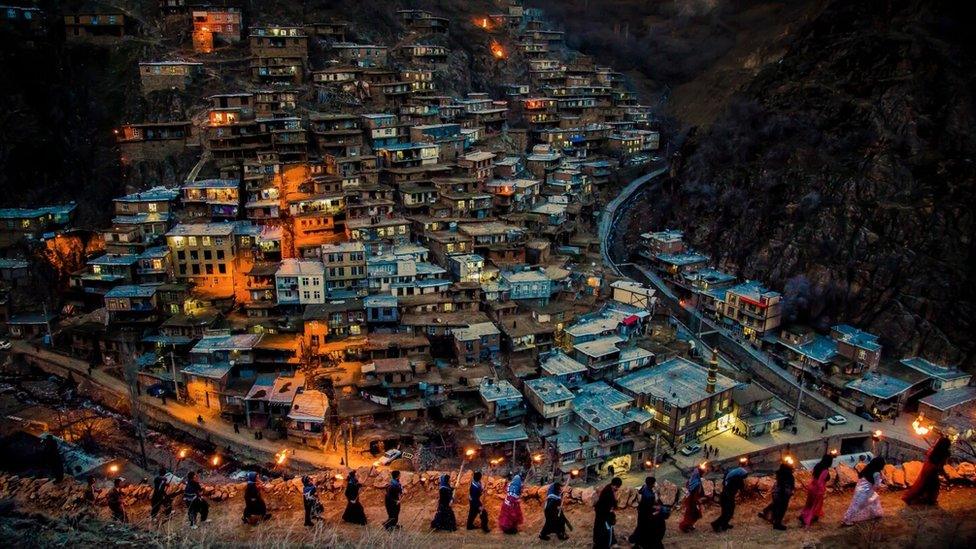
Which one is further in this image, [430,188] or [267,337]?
[430,188]

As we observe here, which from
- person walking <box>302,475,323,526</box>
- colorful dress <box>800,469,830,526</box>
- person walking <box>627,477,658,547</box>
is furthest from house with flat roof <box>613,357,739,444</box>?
person walking <box>302,475,323,526</box>

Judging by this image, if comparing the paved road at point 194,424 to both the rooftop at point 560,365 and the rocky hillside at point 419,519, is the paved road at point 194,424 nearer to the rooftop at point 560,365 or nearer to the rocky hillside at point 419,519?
the rooftop at point 560,365

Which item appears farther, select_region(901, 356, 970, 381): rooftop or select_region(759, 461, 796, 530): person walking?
select_region(901, 356, 970, 381): rooftop

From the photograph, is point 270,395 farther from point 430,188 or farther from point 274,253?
point 430,188

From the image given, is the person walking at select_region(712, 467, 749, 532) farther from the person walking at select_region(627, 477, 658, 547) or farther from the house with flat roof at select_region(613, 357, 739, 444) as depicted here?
the house with flat roof at select_region(613, 357, 739, 444)

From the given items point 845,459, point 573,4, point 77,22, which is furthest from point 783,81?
point 77,22
